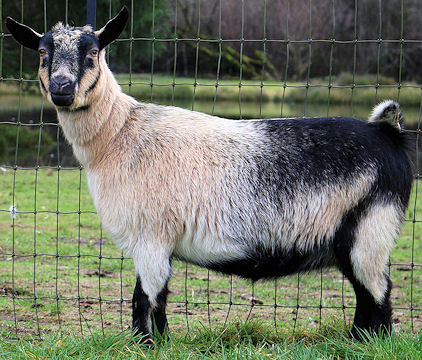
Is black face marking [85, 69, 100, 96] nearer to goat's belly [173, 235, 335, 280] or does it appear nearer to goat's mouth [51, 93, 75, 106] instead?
goat's mouth [51, 93, 75, 106]

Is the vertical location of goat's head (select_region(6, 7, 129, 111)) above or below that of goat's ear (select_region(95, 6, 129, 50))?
below

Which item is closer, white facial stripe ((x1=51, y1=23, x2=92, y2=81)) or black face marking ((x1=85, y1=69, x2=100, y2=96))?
white facial stripe ((x1=51, y1=23, x2=92, y2=81))

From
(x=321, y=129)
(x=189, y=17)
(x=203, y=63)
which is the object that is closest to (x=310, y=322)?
(x=321, y=129)

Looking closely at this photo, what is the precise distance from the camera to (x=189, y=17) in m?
9.72

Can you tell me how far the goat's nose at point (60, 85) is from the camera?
4.13 meters

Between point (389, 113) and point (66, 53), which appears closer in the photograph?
point (66, 53)

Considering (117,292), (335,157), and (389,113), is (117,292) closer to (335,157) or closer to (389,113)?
(335,157)

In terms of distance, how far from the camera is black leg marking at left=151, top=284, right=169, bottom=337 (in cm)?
440

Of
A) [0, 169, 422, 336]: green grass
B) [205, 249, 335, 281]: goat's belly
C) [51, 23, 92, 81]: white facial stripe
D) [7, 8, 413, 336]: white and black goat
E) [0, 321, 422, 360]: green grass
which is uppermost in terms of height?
[51, 23, 92, 81]: white facial stripe

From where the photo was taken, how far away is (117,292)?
6.48 m

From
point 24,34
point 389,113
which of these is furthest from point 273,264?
point 24,34

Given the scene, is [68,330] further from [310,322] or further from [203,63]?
[203,63]

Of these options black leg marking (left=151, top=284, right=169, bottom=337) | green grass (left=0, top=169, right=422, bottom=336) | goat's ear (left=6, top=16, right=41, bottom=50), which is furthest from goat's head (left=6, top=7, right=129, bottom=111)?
black leg marking (left=151, top=284, right=169, bottom=337)

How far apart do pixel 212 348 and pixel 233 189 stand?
3.75ft
